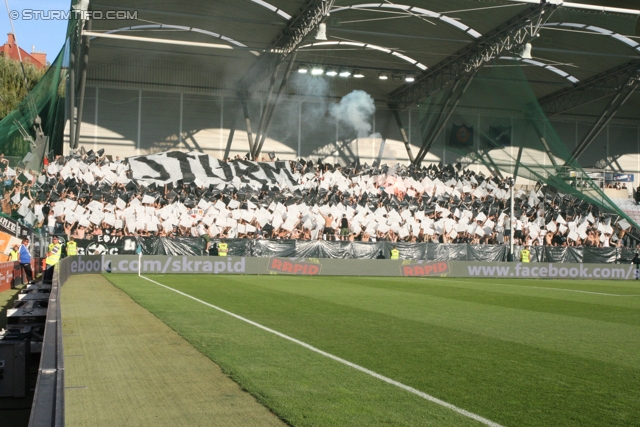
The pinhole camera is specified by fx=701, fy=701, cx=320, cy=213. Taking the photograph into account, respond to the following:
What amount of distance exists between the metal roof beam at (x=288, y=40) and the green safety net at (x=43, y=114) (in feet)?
34.6

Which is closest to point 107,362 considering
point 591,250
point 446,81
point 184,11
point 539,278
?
point 539,278

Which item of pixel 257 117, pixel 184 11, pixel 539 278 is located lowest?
pixel 539 278

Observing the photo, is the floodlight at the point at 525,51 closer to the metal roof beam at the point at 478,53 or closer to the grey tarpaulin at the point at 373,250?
the metal roof beam at the point at 478,53

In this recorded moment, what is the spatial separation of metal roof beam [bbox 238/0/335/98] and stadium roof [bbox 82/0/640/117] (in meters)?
0.07

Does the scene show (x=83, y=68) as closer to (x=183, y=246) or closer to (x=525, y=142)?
(x=183, y=246)

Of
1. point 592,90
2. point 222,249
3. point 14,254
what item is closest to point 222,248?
point 222,249

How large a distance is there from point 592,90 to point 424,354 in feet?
140

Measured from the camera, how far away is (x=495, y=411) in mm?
6383

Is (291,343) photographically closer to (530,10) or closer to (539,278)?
(539,278)

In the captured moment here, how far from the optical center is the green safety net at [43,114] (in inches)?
1170

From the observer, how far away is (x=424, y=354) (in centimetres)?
947

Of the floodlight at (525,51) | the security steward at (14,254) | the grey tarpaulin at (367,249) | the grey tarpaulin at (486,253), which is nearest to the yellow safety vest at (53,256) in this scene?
the security steward at (14,254)

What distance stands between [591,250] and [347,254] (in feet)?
45.2

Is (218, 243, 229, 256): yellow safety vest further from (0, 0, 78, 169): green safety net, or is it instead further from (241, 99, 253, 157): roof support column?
(241, 99, 253, 157): roof support column
